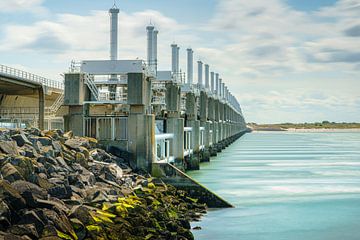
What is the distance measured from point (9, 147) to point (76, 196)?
2.89m

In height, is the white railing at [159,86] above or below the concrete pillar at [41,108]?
above

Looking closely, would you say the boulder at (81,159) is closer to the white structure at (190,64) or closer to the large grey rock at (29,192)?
the large grey rock at (29,192)

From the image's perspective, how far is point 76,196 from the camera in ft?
54.2

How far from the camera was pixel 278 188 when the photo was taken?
3256 cm

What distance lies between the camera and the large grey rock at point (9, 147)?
17.3m

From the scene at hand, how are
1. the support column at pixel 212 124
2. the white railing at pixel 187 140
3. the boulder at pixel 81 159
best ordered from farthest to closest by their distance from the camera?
the support column at pixel 212 124 < the white railing at pixel 187 140 < the boulder at pixel 81 159

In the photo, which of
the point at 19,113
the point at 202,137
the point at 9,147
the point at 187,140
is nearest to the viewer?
the point at 9,147

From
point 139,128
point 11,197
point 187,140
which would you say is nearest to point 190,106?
point 187,140

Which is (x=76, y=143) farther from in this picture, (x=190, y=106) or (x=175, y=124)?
(x=190, y=106)

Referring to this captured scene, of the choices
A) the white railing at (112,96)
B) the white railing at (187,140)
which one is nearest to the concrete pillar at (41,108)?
the white railing at (112,96)

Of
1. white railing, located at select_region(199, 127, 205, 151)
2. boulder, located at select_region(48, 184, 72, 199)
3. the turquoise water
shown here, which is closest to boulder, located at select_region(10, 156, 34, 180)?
boulder, located at select_region(48, 184, 72, 199)

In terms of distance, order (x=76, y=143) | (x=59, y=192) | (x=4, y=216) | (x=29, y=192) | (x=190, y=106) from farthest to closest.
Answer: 1. (x=190, y=106)
2. (x=76, y=143)
3. (x=59, y=192)
4. (x=29, y=192)
5. (x=4, y=216)

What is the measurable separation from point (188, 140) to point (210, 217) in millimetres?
22989

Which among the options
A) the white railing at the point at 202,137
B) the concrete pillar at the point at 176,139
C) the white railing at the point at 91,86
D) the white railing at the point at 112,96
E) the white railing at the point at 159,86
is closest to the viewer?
the white railing at the point at 91,86
